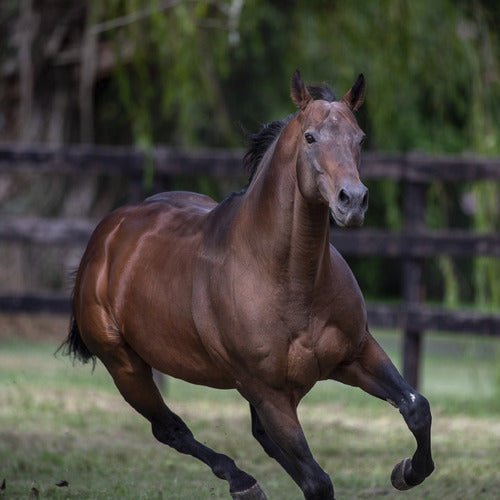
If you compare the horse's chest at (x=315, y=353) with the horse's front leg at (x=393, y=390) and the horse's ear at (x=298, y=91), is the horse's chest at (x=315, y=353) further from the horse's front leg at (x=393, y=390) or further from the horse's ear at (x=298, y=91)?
the horse's ear at (x=298, y=91)

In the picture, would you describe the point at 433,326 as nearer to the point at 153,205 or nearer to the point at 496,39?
the point at 496,39

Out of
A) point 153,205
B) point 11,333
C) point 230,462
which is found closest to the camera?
point 230,462

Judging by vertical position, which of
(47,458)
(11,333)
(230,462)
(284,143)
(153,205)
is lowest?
(11,333)

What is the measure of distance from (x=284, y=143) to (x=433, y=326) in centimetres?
441

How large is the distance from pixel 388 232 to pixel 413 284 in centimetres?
45

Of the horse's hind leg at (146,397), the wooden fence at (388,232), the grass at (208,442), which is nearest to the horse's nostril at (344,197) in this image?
the horse's hind leg at (146,397)

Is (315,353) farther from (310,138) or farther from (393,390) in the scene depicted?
(310,138)

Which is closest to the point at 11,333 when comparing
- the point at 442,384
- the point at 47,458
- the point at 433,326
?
the point at 442,384

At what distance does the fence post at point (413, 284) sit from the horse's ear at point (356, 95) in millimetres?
4422

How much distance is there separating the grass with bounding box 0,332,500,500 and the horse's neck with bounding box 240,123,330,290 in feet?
4.77

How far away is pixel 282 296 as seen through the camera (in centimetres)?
386

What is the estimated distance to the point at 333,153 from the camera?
3.55 metres

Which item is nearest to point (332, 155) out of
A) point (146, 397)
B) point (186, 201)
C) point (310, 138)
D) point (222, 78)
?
point (310, 138)

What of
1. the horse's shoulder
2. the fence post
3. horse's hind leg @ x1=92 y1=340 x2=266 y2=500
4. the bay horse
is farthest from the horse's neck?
the fence post
